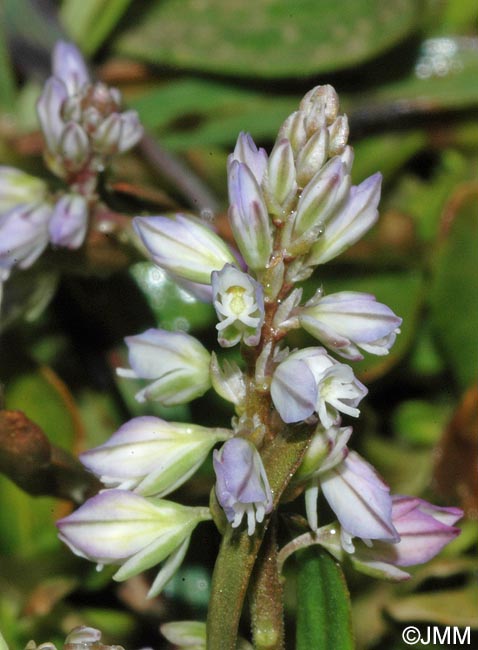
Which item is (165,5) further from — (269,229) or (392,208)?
(269,229)

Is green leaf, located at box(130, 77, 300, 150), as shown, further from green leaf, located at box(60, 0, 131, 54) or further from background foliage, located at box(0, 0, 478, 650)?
green leaf, located at box(60, 0, 131, 54)

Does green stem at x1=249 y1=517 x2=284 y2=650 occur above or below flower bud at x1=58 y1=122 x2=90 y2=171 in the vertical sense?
below

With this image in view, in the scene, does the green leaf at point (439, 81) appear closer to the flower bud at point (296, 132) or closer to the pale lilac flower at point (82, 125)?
the pale lilac flower at point (82, 125)

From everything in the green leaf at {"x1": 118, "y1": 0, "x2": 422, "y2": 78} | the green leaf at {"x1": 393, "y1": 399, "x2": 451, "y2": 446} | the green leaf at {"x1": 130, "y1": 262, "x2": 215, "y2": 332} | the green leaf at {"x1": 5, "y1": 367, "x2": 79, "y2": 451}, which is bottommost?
the green leaf at {"x1": 393, "y1": 399, "x2": 451, "y2": 446}

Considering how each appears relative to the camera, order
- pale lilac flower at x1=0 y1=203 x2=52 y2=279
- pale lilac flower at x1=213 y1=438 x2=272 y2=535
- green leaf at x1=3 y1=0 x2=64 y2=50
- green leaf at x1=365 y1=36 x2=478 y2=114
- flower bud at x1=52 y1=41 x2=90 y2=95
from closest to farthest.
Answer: pale lilac flower at x1=213 y1=438 x2=272 y2=535 < pale lilac flower at x1=0 y1=203 x2=52 y2=279 < flower bud at x1=52 y1=41 x2=90 y2=95 < green leaf at x1=3 y1=0 x2=64 y2=50 < green leaf at x1=365 y1=36 x2=478 y2=114

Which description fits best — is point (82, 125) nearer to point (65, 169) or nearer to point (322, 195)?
point (65, 169)

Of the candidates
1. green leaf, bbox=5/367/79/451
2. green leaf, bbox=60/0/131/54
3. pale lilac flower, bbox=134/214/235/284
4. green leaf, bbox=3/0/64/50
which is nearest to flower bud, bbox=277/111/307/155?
pale lilac flower, bbox=134/214/235/284

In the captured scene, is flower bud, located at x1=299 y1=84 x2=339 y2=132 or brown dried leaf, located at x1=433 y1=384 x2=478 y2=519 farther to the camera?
brown dried leaf, located at x1=433 y1=384 x2=478 y2=519

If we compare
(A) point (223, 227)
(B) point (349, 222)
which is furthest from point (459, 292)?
(B) point (349, 222)
